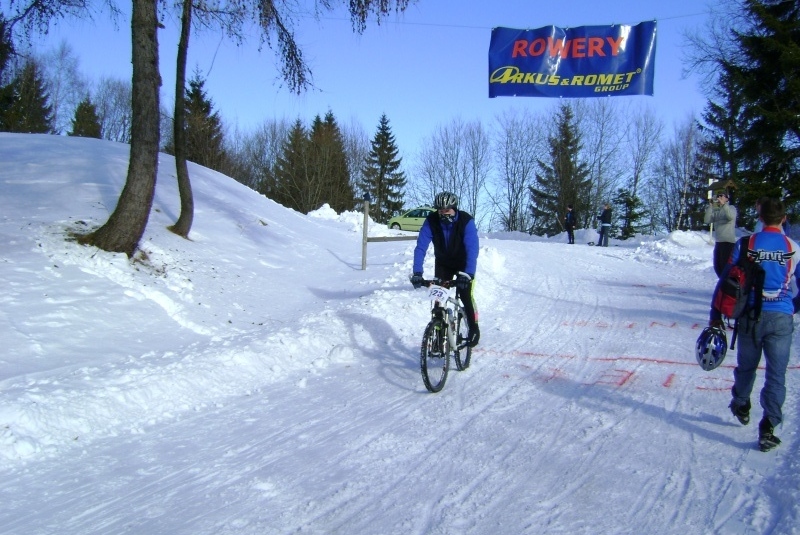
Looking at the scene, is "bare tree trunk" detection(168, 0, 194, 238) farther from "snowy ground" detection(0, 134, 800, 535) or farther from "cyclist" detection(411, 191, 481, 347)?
"cyclist" detection(411, 191, 481, 347)

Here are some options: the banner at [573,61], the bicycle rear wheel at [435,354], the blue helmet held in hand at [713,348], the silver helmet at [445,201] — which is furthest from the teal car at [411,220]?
the blue helmet held in hand at [713,348]

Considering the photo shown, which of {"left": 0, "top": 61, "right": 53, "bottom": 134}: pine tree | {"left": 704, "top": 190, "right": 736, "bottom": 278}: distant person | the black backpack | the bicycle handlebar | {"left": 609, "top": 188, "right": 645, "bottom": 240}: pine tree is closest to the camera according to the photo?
the black backpack

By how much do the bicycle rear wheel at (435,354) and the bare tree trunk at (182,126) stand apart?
7862 mm

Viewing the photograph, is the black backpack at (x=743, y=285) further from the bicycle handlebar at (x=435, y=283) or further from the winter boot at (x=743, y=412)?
the bicycle handlebar at (x=435, y=283)

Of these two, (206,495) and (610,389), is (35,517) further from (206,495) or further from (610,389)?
(610,389)

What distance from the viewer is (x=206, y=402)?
242 inches

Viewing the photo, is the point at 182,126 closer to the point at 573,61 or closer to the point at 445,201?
the point at 445,201

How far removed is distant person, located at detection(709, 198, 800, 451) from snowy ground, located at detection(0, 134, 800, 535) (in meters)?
0.35

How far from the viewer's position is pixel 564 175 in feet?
159

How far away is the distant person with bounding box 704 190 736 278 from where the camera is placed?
9.79 meters

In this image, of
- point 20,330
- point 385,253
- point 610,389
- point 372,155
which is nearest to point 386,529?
point 610,389

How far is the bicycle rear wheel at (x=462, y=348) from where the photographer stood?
6.95 m

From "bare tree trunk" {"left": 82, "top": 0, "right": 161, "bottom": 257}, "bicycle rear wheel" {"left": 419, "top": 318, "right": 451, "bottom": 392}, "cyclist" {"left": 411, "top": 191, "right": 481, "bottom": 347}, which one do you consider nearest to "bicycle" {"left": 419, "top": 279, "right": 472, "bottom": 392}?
"bicycle rear wheel" {"left": 419, "top": 318, "right": 451, "bottom": 392}

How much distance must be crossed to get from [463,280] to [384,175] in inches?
1933
